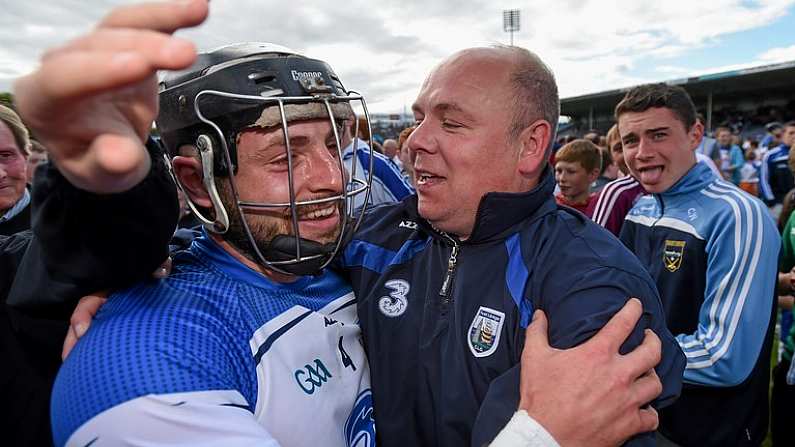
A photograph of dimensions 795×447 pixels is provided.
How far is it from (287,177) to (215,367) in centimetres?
59

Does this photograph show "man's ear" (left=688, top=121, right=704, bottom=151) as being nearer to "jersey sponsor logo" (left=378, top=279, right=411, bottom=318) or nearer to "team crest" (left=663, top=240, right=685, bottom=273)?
"team crest" (left=663, top=240, right=685, bottom=273)

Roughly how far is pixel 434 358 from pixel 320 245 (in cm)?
52

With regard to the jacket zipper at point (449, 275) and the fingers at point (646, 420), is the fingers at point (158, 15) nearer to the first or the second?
the jacket zipper at point (449, 275)

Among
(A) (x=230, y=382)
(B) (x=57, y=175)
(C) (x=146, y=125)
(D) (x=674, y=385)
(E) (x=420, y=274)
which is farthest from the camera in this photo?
(E) (x=420, y=274)

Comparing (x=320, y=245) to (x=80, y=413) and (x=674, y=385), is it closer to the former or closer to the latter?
Result: (x=80, y=413)

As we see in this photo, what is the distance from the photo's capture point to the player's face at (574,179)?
5.39 meters

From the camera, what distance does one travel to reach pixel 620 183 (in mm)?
4211

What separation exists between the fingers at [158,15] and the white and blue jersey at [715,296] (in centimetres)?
269

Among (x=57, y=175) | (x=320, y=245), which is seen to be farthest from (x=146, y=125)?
(x=320, y=245)

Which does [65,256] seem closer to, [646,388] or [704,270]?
[646,388]

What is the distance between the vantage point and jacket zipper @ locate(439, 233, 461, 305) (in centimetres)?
178

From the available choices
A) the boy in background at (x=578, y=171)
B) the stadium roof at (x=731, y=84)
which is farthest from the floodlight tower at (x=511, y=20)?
the boy in background at (x=578, y=171)

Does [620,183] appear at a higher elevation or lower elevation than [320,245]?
lower

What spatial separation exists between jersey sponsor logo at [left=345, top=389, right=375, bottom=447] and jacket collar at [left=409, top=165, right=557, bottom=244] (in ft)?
2.14
